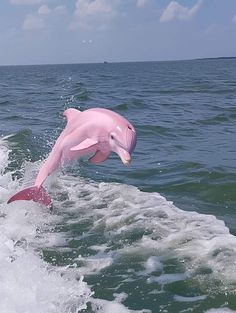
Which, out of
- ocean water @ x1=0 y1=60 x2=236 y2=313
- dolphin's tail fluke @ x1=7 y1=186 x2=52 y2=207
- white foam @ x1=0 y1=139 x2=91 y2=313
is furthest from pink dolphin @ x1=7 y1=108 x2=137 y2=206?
ocean water @ x1=0 y1=60 x2=236 y2=313

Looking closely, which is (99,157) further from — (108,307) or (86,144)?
(108,307)

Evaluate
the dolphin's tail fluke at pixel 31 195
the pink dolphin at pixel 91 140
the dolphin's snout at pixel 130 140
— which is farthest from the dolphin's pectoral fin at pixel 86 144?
the dolphin's tail fluke at pixel 31 195

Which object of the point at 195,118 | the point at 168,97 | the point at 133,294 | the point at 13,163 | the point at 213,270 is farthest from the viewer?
the point at 168,97

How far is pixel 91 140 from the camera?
609 cm

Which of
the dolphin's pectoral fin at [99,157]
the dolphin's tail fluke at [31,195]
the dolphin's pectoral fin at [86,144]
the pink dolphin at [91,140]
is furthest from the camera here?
the dolphin's tail fluke at [31,195]

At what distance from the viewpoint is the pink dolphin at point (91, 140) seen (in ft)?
18.1

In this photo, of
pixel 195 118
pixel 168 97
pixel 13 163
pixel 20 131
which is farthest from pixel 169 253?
pixel 168 97

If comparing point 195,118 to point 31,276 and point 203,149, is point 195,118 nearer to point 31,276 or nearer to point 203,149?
point 203,149

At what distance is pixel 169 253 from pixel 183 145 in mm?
7645

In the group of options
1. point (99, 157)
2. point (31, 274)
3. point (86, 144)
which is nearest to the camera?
point (31, 274)

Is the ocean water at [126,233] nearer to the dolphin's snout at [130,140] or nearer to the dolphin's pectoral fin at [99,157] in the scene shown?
the dolphin's pectoral fin at [99,157]

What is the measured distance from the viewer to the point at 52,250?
6754 millimetres

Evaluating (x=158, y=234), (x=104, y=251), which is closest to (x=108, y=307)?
(x=104, y=251)

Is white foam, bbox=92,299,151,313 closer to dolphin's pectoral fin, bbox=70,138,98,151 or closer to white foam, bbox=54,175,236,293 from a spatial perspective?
white foam, bbox=54,175,236,293
